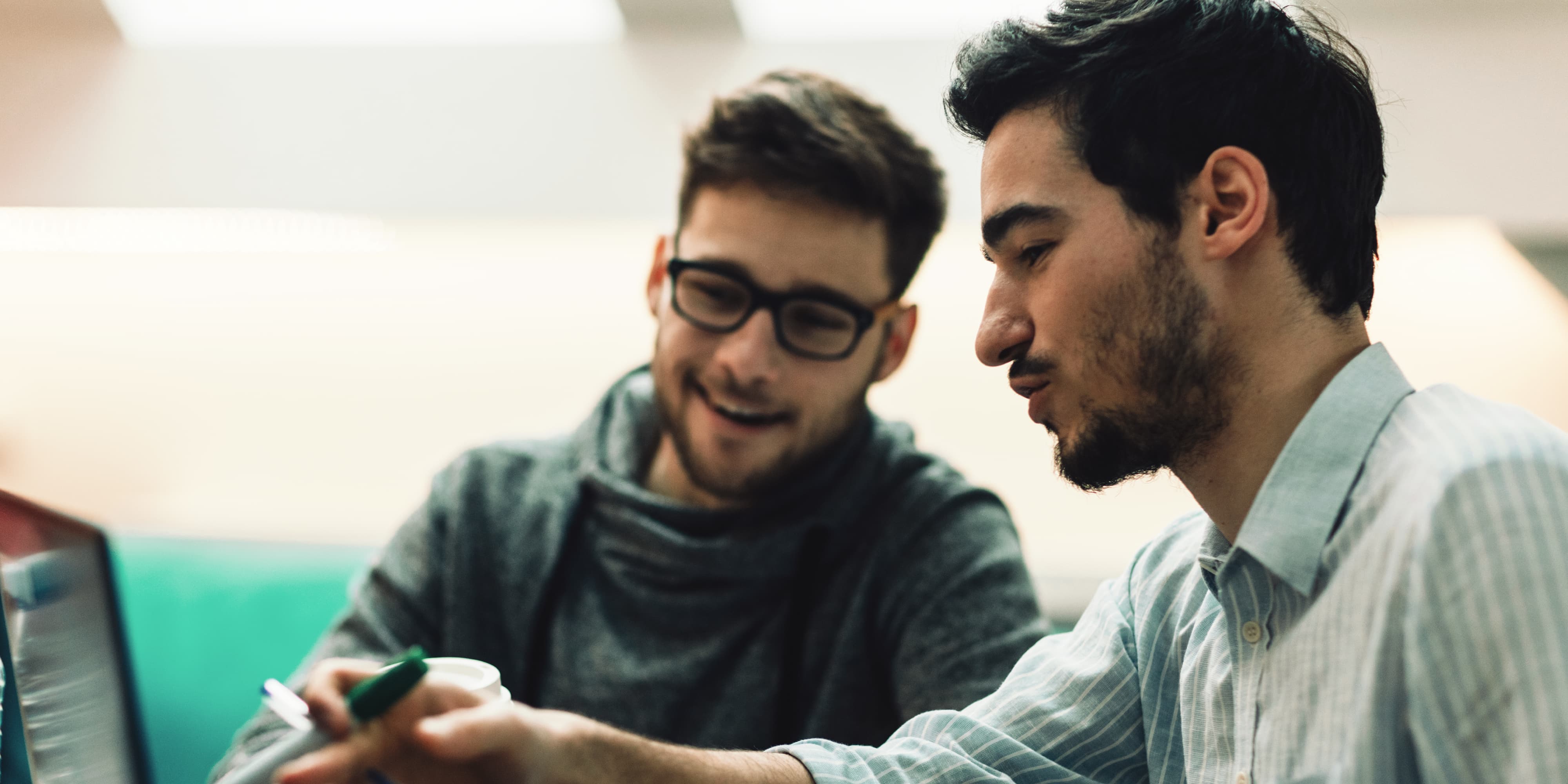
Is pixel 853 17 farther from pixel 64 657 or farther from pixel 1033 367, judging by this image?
pixel 64 657

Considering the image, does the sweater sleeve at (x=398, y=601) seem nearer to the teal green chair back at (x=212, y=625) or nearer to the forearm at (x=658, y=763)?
the teal green chair back at (x=212, y=625)

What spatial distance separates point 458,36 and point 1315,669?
170 centimetres

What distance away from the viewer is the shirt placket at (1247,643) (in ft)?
2.57

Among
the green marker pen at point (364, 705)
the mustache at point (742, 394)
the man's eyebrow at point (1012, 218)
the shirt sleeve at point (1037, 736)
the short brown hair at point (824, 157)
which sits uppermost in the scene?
the short brown hair at point (824, 157)

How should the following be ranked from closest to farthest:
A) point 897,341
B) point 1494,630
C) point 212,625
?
point 1494,630 → point 897,341 → point 212,625

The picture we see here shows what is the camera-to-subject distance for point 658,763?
79 cm

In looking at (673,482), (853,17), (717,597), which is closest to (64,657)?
(717,597)

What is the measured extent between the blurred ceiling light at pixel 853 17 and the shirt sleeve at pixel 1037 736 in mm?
1150

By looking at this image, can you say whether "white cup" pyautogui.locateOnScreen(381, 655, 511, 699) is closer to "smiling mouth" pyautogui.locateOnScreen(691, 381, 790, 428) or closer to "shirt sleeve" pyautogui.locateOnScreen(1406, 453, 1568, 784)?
"shirt sleeve" pyautogui.locateOnScreen(1406, 453, 1568, 784)

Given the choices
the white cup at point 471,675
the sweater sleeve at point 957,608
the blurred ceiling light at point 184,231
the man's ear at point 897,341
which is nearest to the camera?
the white cup at point 471,675

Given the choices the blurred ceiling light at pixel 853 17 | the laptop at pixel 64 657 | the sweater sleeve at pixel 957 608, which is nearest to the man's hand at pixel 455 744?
the laptop at pixel 64 657

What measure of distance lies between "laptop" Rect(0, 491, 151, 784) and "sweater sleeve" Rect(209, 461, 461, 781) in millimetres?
597

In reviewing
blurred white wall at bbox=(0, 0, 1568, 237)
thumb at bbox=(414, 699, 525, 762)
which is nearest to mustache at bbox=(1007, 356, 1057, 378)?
thumb at bbox=(414, 699, 525, 762)

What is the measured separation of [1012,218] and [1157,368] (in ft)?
0.52
